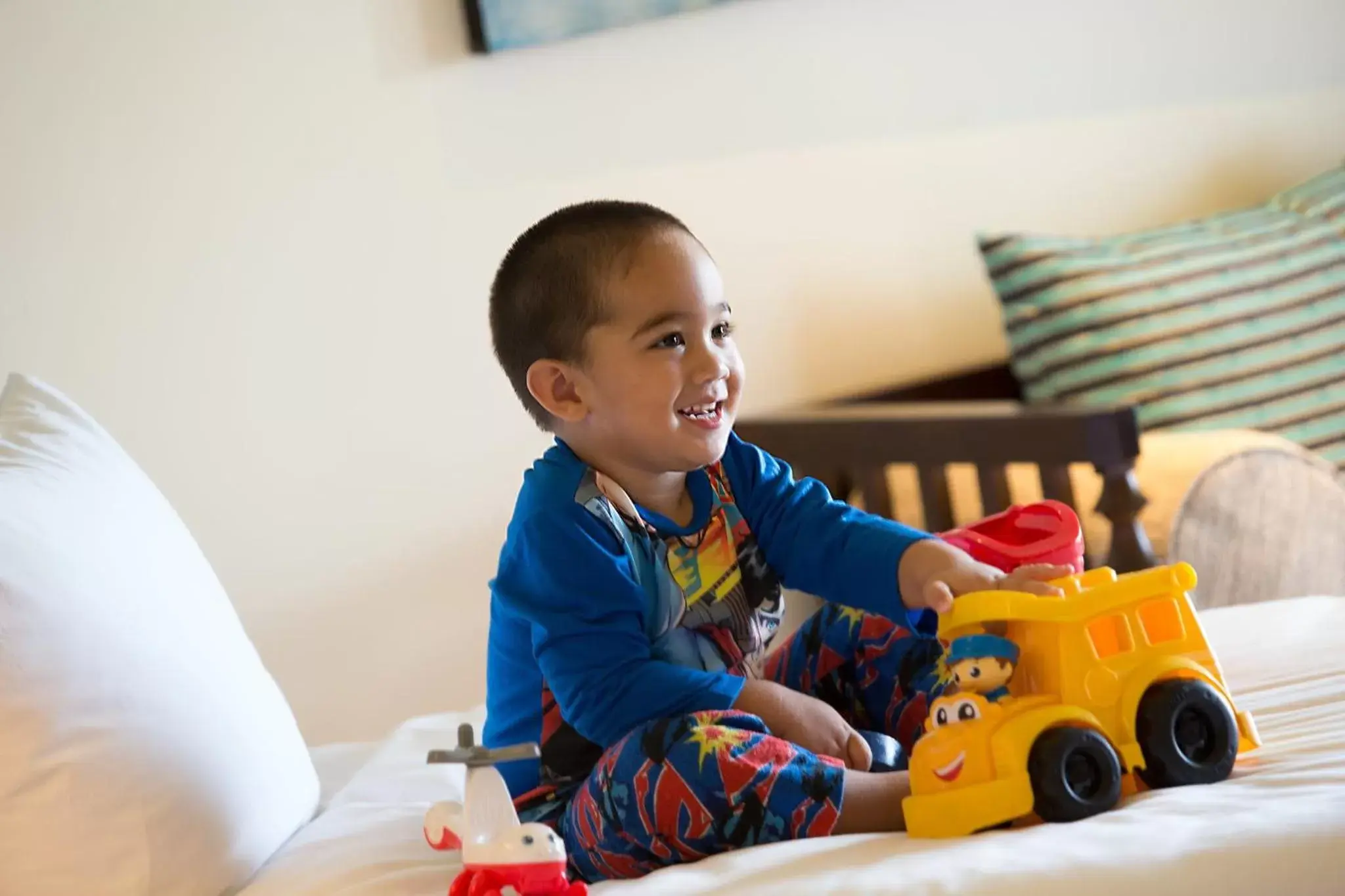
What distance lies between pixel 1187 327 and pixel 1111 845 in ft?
4.68

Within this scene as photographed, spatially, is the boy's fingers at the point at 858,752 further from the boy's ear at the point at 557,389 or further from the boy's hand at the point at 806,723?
the boy's ear at the point at 557,389

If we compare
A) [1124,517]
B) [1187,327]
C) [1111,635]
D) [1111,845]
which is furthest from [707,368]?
[1187,327]

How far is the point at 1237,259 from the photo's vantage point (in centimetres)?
223

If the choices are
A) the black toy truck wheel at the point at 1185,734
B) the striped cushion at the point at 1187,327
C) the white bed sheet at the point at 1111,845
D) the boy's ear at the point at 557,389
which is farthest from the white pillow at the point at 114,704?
the striped cushion at the point at 1187,327

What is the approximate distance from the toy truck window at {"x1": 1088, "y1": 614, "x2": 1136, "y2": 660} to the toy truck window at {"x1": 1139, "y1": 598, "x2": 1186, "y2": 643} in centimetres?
2

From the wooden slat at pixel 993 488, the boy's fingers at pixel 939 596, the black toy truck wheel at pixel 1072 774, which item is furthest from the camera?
the wooden slat at pixel 993 488

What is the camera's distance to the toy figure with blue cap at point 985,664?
1.01 meters

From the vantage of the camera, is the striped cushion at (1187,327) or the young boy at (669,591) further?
the striped cushion at (1187,327)

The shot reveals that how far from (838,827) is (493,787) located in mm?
262

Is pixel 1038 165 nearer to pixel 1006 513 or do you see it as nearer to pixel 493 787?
pixel 1006 513

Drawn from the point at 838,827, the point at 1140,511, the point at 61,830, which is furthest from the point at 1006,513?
the point at 61,830

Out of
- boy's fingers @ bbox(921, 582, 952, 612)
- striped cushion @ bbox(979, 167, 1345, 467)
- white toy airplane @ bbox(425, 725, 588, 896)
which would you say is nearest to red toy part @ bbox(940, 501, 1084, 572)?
boy's fingers @ bbox(921, 582, 952, 612)

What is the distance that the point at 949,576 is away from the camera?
44.4 inches

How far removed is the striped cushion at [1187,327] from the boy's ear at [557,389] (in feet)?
3.48
